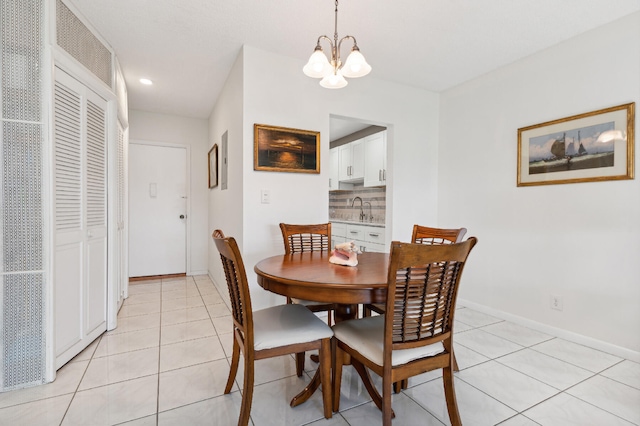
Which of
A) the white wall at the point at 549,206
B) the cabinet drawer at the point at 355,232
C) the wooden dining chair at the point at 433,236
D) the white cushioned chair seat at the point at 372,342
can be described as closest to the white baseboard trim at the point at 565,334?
the white wall at the point at 549,206

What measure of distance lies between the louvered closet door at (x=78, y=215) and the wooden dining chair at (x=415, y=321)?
75.4 inches

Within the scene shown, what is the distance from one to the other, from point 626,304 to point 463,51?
2372mm

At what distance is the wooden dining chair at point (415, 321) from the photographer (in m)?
1.16

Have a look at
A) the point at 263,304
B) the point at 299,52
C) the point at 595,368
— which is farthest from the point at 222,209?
the point at 595,368

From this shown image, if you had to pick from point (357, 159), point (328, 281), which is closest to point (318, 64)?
point (328, 281)

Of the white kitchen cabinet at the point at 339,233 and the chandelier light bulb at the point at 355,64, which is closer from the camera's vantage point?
the chandelier light bulb at the point at 355,64

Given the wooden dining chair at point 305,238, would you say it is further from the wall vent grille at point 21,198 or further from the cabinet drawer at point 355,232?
the cabinet drawer at point 355,232

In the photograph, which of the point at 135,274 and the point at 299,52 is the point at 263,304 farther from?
the point at 135,274

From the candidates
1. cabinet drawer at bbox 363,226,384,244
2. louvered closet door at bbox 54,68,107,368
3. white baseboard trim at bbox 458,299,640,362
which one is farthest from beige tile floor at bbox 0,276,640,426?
cabinet drawer at bbox 363,226,384,244

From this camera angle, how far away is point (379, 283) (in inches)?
51.5

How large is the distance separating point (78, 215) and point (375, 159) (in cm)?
348

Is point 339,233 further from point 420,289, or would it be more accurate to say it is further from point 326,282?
point 420,289

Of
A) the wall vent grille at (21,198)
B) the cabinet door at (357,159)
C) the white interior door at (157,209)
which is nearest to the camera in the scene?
the wall vent grille at (21,198)

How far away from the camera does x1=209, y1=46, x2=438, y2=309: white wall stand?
266 centimetres
